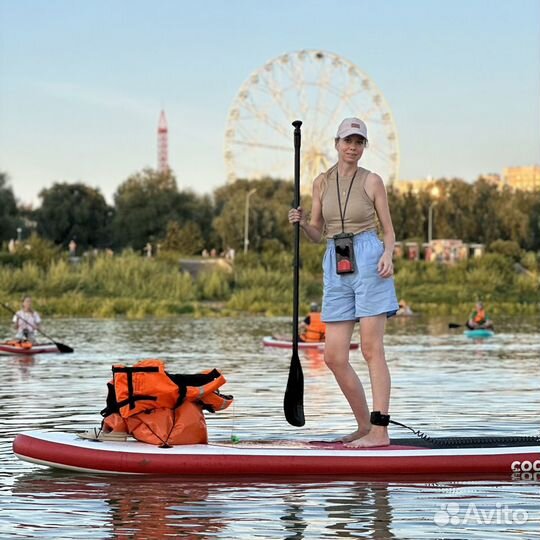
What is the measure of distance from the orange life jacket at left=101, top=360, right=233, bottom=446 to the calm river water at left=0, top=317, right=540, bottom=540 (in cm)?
39

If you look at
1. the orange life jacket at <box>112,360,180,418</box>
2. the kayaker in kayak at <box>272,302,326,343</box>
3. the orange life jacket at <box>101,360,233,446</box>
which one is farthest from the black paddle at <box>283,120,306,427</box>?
the kayaker in kayak at <box>272,302,326,343</box>

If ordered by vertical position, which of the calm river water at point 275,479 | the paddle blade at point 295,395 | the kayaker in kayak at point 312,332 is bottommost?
the calm river water at point 275,479

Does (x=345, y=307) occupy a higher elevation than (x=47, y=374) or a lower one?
higher

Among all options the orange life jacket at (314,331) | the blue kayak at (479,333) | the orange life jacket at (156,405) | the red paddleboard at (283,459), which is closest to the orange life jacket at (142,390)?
the orange life jacket at (156,405)

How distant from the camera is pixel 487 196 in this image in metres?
104

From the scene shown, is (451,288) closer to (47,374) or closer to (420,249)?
(420,249)

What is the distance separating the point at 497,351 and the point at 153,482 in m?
19.2

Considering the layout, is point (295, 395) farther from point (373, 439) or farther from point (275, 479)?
point (275, 479)

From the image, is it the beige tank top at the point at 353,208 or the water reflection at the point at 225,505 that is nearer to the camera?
the water reflection at the point at 225,505

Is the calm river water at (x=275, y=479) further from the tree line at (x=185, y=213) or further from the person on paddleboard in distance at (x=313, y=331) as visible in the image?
the tree line at (x=185, y=213)

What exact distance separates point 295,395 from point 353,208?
1752 millimetres

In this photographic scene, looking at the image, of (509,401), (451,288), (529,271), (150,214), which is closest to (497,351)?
(509,401)

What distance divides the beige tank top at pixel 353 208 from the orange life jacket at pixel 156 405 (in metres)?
1.41

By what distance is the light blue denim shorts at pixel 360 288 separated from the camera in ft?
32.2
